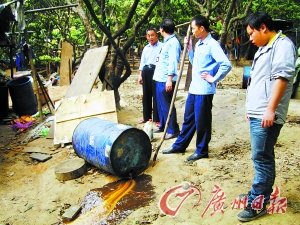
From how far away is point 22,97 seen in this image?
32.0 ft

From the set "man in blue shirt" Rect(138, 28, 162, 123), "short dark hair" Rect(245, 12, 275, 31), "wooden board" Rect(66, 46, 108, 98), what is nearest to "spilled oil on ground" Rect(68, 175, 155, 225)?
"short dark hair" Rect(245, 12, 275, 31)

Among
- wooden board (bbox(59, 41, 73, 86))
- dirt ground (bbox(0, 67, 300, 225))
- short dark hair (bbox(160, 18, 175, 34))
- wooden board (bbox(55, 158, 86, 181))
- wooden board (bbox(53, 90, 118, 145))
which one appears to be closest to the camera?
dirt ground (bbox(0, 67, 300, 225))

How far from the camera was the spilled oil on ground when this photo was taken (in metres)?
3.93

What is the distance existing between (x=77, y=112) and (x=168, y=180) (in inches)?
109

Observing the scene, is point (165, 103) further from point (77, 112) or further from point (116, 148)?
point (116, 148)

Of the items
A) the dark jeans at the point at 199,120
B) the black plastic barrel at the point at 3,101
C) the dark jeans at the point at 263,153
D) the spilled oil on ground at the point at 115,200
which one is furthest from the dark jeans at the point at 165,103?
the black plastic barrel at the point at 3,101

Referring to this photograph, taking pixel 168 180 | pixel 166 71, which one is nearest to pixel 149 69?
pixel 166 71

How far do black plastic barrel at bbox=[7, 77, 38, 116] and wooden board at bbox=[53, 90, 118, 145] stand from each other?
147 inches

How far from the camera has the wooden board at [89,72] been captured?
7.52 m

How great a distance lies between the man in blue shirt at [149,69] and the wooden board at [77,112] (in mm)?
975

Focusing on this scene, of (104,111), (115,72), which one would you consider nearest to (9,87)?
(115,72)

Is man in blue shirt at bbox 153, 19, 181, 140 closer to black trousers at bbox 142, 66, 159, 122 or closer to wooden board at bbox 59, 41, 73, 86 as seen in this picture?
black trousers at bbox 142, 66, 159, 122

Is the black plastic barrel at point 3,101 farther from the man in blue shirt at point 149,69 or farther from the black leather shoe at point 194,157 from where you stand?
Answer: the black leather shoe at point 194,157

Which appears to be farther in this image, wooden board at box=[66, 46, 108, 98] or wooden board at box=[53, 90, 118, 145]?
wooden board at box=[66, 46, 108, 98]
